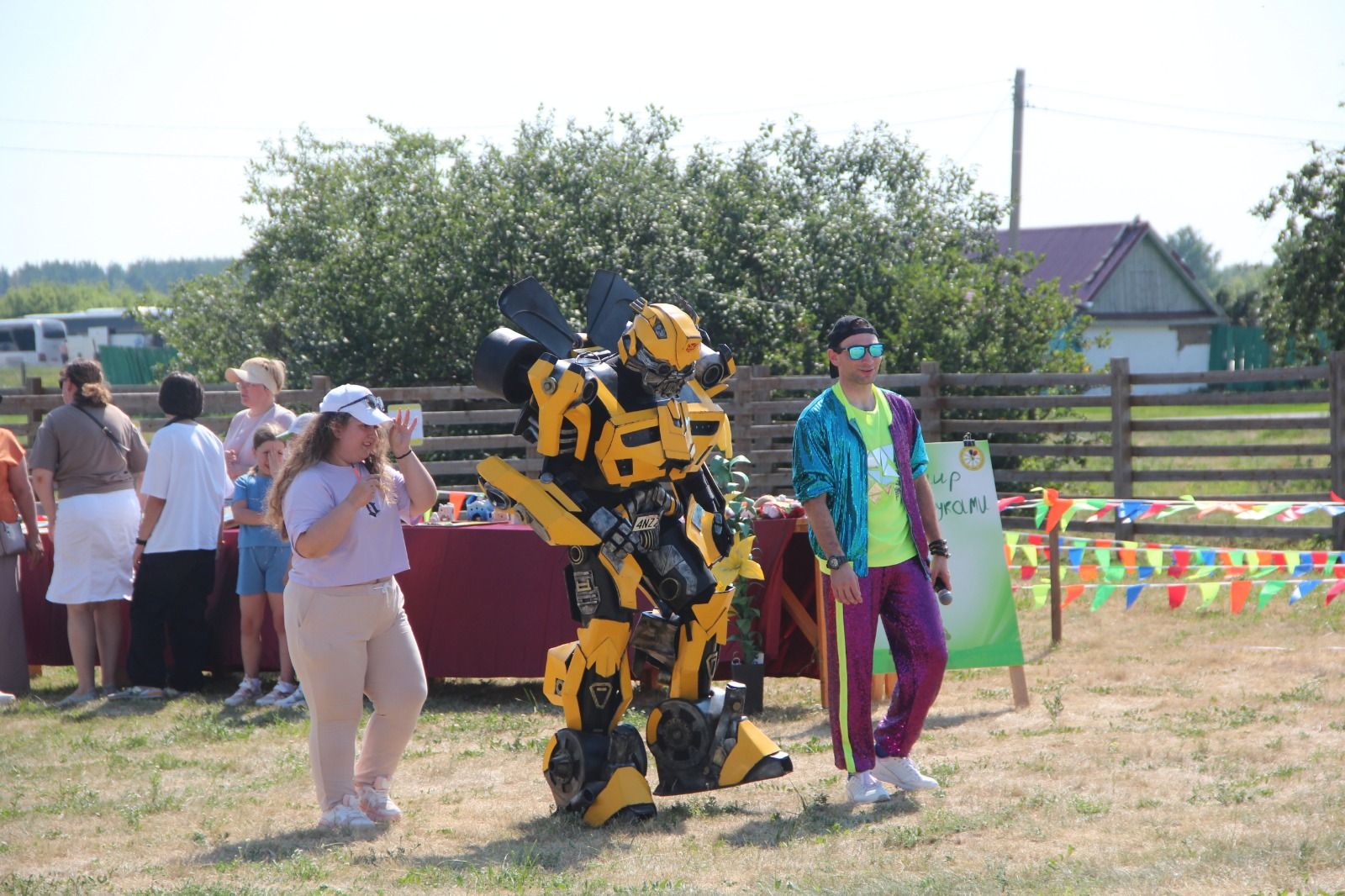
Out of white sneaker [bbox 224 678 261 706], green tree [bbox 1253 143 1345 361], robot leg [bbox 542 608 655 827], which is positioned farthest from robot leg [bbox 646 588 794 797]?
green tree [bbox 1253 143 1345 361]

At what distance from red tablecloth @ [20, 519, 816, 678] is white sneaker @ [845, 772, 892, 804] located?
1991mm

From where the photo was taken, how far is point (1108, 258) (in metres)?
42.4

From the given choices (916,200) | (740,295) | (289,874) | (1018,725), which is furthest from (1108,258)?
(289,874)

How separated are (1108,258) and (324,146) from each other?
87.5 feet

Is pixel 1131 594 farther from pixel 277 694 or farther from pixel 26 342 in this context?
pixel 26 342

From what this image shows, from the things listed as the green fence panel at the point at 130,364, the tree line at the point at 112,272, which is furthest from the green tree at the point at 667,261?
the tree line at the point at 112,272

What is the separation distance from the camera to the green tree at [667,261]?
15.2 m

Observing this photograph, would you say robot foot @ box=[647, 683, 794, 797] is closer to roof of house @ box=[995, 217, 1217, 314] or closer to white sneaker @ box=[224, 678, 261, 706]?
white sneaker @ box=[224, 678, 261, 706]

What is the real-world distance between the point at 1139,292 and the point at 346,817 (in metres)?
42.9

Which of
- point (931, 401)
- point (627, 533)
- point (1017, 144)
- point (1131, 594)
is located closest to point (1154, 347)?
point (1017, 144)

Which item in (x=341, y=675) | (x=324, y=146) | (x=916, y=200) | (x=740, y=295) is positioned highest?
(x=324, y=146)

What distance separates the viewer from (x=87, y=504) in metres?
Answer: 7.35

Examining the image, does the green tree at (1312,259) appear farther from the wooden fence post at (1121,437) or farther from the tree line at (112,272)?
the tree line at (112,272)

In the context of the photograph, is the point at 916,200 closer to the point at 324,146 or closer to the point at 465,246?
the point at 465,246
